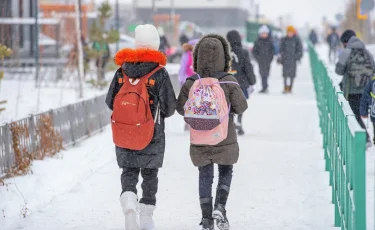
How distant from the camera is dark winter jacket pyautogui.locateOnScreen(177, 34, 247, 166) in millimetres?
6527

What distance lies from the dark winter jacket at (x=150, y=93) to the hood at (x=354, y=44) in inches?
194

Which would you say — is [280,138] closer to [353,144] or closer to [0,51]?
[0,51]

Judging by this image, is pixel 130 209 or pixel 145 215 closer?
pixel 130 209

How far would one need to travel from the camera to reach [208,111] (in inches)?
255

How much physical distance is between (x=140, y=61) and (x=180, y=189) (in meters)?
2.67

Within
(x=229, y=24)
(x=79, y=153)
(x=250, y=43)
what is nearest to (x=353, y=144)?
(x=79, y=153)

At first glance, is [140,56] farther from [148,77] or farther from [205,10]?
[205,10]

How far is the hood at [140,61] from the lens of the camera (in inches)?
258

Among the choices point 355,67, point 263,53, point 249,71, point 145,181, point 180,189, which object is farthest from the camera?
point 263,53

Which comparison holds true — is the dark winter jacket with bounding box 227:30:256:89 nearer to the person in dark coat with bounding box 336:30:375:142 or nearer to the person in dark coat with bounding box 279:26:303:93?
the person in dark coat with bounding box 336:30:375:142

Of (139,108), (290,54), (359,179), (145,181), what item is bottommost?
(290,54)

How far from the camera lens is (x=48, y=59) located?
3125cm

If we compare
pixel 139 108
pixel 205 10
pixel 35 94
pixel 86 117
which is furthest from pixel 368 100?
pixel 205 10

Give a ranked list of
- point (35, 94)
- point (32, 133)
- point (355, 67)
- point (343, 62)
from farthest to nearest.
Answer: point (35, 94)
point (343, 62)
point (355, 67)
point (32, 133)
